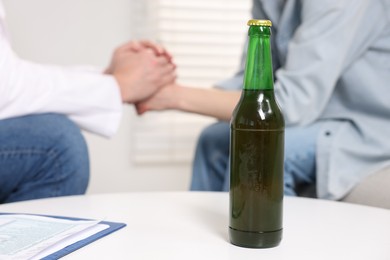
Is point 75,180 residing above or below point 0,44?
below

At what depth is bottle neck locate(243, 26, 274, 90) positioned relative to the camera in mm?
712

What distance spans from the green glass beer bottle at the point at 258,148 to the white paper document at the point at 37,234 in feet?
0.66

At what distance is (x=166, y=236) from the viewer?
2.56ft

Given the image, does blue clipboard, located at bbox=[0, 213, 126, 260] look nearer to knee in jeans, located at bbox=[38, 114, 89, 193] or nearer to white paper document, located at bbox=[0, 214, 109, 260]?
white paper document, located at bbox=[0, 214, 109, 260]

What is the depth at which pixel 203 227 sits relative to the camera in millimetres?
831

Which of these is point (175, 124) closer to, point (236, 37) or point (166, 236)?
point (236, 37)

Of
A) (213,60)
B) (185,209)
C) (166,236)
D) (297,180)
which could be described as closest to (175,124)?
(213,60)

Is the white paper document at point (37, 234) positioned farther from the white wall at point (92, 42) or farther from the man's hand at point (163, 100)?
the white wall at point (92, 42)

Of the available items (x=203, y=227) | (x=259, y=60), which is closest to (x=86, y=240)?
(x=203, y=227)

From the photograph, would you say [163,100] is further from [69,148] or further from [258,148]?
[258,148]

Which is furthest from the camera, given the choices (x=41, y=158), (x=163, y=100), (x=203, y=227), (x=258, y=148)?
(x=163, y=100)

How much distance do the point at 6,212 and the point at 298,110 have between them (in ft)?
2.21

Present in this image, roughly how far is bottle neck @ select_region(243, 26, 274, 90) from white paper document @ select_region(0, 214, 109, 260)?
0.28 metres

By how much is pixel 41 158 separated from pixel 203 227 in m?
0.52
